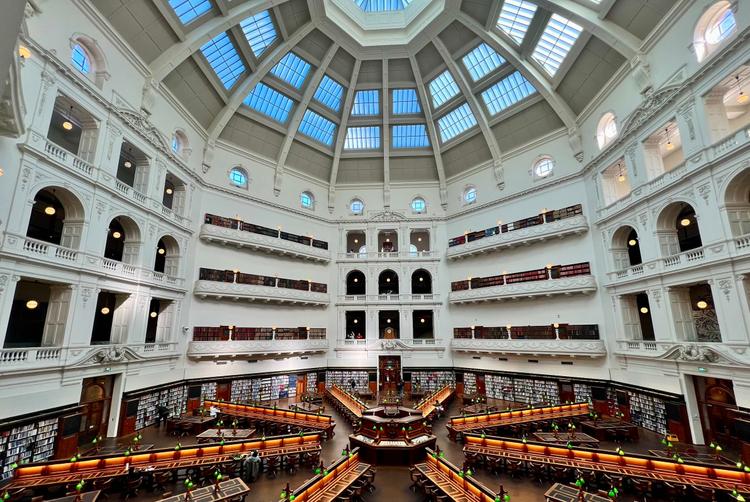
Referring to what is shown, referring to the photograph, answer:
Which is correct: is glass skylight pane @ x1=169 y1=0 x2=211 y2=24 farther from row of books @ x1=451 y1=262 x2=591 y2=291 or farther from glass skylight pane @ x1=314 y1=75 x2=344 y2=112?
row of books @ x1=451 y1=262 x2=591 y2=291

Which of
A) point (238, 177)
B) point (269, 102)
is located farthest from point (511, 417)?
point (269, 102)

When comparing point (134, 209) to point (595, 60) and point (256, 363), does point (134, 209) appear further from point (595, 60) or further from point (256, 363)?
point (595, 60)

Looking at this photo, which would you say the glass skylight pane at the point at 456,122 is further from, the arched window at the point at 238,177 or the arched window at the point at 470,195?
the arched window at the point at 238,177

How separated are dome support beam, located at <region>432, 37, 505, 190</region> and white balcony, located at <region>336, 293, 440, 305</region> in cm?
1024

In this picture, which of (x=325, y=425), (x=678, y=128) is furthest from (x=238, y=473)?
(x=678, y=128)

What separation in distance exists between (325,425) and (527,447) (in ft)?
29.9

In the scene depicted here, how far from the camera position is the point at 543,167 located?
26062 millimetres

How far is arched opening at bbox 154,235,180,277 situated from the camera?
879 inches

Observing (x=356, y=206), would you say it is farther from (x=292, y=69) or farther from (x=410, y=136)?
(x=292, y=69)

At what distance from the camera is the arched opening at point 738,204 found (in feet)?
47.5

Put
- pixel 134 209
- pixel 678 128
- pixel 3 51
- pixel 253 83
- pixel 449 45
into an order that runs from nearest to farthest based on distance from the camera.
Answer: pixel 3 51
pixel 678 128
pixel 134 209
pixel 253 83
pixel 449 45

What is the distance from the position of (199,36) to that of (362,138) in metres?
14.4

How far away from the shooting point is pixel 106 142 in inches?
674

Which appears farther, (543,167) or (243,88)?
(543,167)
